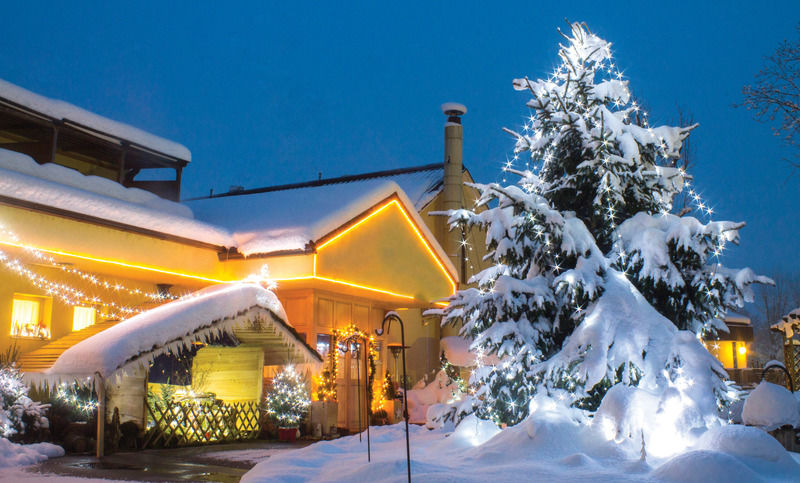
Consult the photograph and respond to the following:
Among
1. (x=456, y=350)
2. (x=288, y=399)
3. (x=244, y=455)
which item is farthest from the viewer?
(x=456, y=350)

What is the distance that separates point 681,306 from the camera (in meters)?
12.7

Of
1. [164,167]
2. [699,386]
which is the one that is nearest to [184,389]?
[164,167]

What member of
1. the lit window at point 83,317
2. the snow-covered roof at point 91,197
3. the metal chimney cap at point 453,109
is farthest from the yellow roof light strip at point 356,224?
the metal chimney cap at point 453,109

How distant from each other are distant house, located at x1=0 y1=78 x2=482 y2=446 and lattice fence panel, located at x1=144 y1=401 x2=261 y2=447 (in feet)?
1.65

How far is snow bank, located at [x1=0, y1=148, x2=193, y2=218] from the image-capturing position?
17016 millimetres

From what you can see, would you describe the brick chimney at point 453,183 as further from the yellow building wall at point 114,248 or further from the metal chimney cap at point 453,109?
the yellow building wall at point 114,248

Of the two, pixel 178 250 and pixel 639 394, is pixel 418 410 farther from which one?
pixel 639 394

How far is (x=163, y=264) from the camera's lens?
18.7 metres

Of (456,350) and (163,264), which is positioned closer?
(163,264)

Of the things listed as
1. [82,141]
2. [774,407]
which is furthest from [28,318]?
[774,407]

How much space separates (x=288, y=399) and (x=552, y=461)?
1021cm

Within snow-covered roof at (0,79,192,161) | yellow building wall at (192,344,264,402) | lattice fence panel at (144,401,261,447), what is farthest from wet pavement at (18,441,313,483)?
snow-covered roof at (0,79,192,161)

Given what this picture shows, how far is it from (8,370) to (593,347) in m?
11.1

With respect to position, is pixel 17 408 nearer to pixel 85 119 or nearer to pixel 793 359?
pixel 85 119
